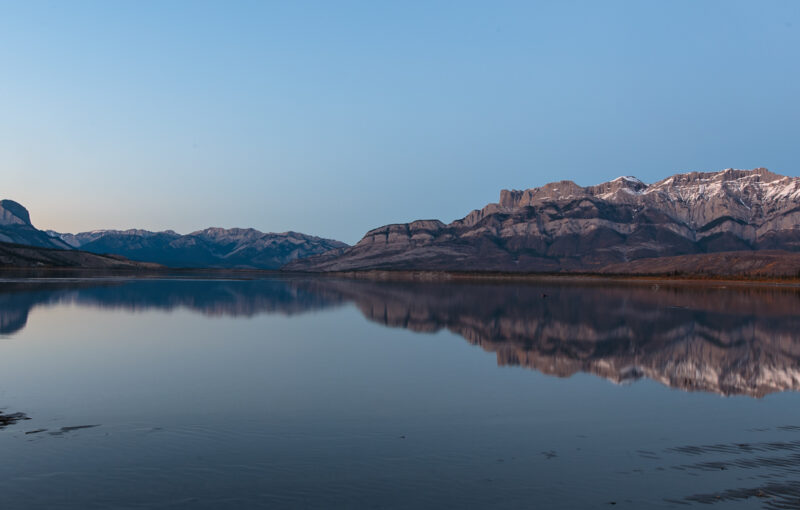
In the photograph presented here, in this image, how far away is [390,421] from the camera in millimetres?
22547

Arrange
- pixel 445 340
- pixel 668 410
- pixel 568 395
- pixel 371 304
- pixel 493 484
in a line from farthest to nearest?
pixel 371 304
pixel 445 340
pixel 568 395
pixel 668 410
pixel 493 484

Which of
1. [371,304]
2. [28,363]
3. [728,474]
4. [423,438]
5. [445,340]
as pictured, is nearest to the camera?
[728,474]

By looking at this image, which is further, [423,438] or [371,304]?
[371,304]

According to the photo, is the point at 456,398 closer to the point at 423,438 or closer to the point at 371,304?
the point at 423,438

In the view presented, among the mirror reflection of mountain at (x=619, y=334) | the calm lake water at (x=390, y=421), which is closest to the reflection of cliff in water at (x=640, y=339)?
the mirror reflection of mountain at (x=619, y=334)

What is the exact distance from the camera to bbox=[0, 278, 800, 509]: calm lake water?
1545cm

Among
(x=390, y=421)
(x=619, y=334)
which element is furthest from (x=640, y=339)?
(x=390, y=421)

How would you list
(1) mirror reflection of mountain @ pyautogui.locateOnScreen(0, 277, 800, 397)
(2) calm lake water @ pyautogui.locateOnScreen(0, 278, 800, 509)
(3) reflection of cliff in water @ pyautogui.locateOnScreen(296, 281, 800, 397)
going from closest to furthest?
(2) calm lake water @ pyautogui.locateOnScreen(0, 278, 800, 509)
(3) reflection of cliff in water @ pyautogui.locateOnScreen(296, 281, 800, 397)
(1) mirror reflection of mountain @ pyautogui.locateOnScreen(0, 277, 800, 397)

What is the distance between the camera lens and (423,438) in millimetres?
20219

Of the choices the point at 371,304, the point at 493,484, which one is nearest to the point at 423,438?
the point at 493,484

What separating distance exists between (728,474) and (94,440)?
60.7ft

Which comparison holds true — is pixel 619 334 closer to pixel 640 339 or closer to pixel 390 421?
pixel 640 339

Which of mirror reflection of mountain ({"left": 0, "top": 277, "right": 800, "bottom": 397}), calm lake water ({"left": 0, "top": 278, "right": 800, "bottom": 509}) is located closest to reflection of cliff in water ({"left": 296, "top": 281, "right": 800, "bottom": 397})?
mirror reflection of mountain ({"left": 0, "top": 277, "right": 800, "bottom": 397})

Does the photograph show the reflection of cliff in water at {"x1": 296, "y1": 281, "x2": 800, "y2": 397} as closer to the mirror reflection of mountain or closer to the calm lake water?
the mirror reflection of mountain
